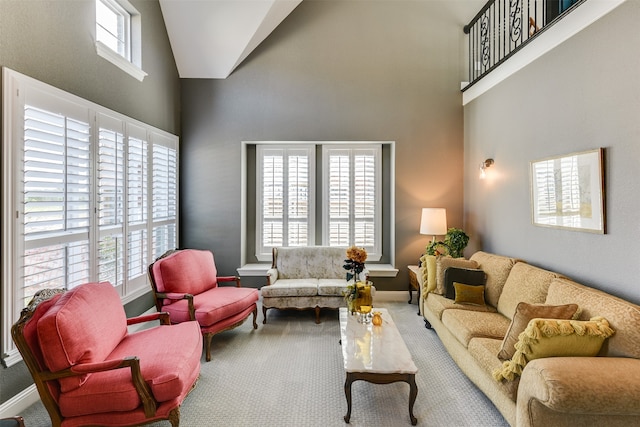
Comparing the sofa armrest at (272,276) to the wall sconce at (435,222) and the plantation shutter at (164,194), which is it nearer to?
the plantation shutter at (164,194)

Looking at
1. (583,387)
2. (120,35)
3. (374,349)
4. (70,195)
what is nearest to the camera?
(583,387)

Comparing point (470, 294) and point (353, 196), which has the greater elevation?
point (353, 196)

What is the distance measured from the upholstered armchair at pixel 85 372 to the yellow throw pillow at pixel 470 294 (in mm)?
2664

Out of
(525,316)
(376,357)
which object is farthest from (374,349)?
(525,316)

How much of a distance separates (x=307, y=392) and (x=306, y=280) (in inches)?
75.8

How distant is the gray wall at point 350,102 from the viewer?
489 cm

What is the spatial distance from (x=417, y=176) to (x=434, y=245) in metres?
1.13

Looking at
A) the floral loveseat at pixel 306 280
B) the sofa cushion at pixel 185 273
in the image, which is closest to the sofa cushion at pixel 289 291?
the floral loveseat at pixel 306 280

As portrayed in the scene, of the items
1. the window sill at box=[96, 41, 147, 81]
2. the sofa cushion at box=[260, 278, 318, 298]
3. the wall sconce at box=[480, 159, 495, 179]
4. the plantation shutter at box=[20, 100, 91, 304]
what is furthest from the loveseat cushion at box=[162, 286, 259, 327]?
the wall sconce at box=[480, 159, 495, 179]

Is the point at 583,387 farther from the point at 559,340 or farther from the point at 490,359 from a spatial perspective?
the point at 490,359

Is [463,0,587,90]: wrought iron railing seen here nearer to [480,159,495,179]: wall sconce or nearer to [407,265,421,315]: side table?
[480,159,495,179]: wall sconce

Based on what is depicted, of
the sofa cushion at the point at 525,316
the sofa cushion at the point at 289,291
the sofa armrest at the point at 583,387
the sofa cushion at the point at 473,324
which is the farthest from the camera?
the sofa cushion at the point at 289,291

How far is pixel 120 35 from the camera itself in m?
3.77

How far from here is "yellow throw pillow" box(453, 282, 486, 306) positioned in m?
3.31
